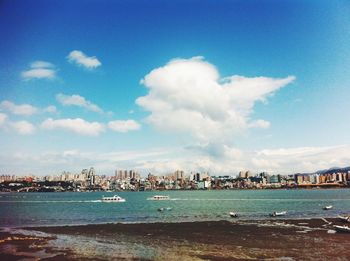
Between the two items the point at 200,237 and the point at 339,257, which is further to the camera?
the point at 200,237

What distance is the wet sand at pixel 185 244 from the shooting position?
34.2 metres

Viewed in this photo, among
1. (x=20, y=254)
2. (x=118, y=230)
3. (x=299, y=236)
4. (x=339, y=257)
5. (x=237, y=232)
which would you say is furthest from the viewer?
(x=118, y=230)

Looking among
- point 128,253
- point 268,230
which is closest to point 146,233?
point 128,253

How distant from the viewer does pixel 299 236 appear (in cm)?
4466

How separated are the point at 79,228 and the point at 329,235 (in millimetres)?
37453

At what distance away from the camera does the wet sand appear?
34188mm

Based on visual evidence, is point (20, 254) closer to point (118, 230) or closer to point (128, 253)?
point (128, 253)

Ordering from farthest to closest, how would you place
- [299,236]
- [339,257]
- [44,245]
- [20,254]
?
1. [299,236]
2. [44,245]
3. [20,254]
4. [339,257]

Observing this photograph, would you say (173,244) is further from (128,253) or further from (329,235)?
(329,235)

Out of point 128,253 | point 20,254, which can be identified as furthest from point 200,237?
point 20,254

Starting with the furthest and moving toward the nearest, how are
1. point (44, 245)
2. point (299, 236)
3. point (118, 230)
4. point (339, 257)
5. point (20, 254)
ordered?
point (118, 230)
point (299, 236)
point (44, 245)
point (20, 254)
point (339, 257)

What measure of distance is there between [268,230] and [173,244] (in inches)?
672

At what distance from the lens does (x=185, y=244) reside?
Result: 40.9 m

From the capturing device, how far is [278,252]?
35188 millimetres
